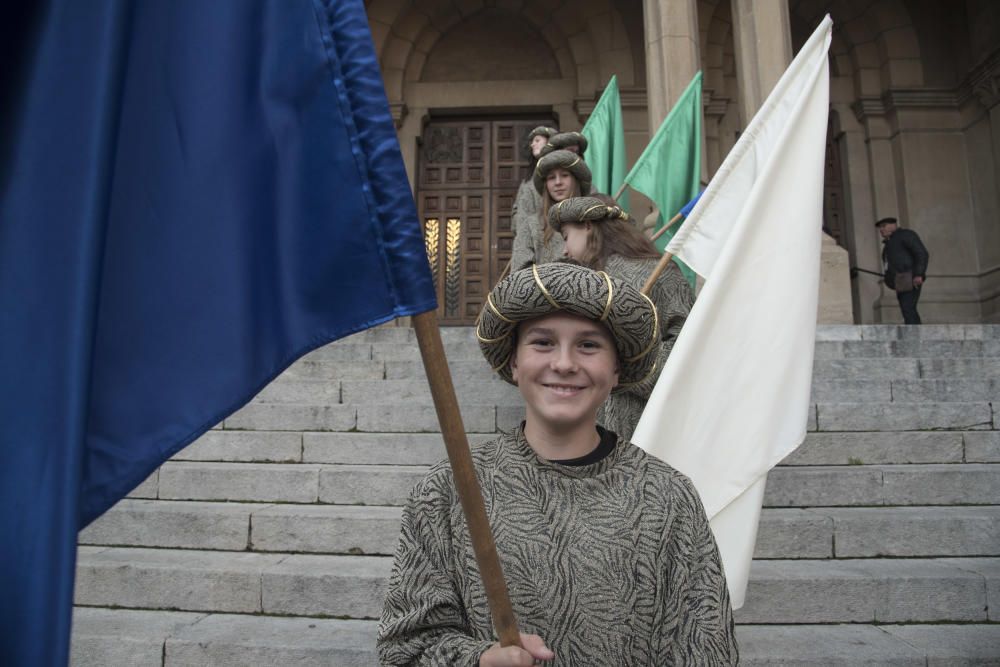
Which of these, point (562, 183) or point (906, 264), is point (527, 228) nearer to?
point (562, 183)

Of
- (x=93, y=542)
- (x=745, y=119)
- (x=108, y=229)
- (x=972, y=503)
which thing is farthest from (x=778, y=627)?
(x=745, y=119)

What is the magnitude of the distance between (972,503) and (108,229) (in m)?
4.39

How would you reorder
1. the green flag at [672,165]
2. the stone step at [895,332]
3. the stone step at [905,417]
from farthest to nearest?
1. the stone step at [895,332]
2. the green flag at [672,165]
3. the stone step at [905,417]

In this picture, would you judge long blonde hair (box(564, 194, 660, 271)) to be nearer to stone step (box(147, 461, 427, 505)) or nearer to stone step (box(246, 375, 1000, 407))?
stone step (box(147, 461, 427, 505))

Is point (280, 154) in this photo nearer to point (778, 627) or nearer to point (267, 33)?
point (267, 33)

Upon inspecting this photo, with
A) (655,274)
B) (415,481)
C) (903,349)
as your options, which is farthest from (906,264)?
(415,481)

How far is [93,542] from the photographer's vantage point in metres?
3.68

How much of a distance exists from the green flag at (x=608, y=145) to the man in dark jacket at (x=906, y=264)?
4.63 metres

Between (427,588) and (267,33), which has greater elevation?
(267,33)

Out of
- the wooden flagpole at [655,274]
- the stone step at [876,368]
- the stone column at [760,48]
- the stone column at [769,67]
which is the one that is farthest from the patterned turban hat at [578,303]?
the stone column at [760,48]

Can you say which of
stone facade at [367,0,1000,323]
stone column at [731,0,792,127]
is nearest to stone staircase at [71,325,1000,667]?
stone column at [731,0,792,127]

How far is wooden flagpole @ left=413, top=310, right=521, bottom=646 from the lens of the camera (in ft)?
3.63

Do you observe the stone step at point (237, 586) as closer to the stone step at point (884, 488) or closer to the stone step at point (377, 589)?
the stone step at point (377, 589)

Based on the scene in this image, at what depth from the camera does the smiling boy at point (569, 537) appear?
1.34 m
